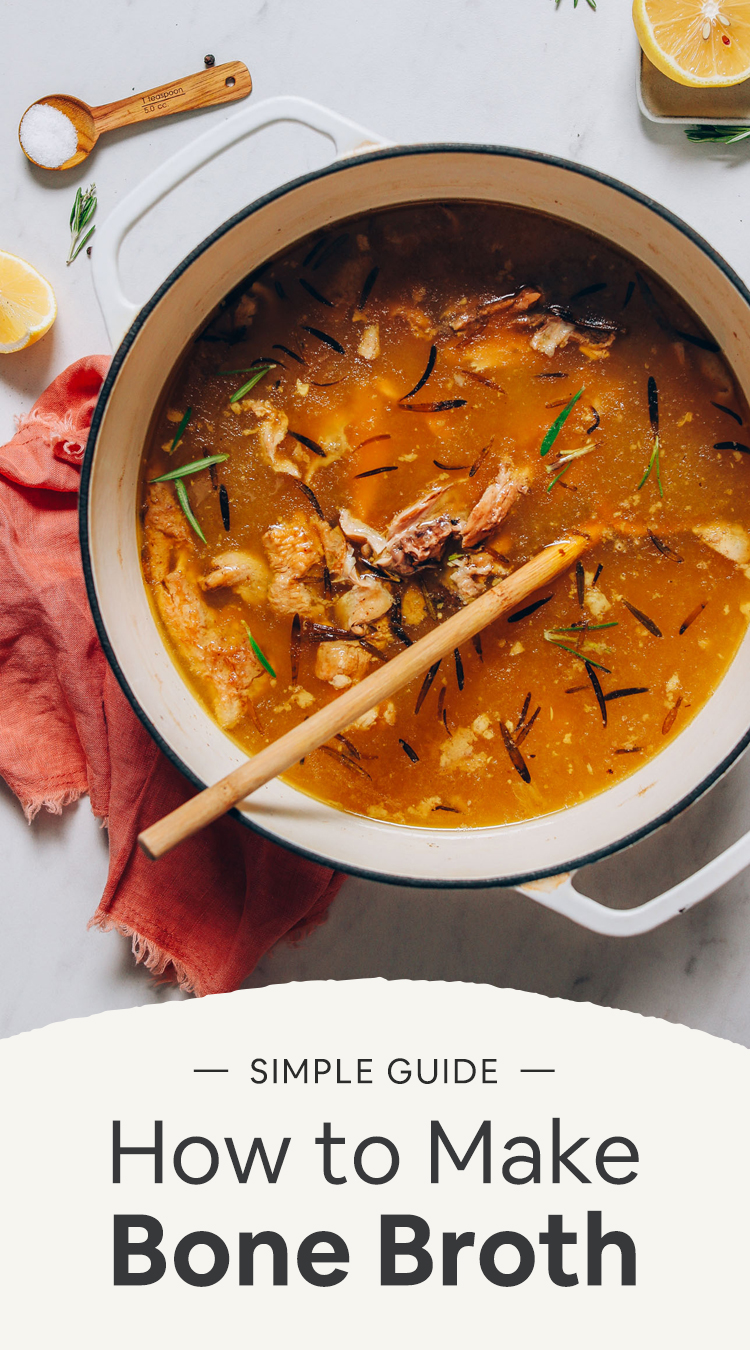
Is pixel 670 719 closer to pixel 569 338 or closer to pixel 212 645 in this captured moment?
pixel 569 338

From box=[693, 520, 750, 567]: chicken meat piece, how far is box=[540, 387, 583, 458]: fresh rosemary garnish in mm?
254

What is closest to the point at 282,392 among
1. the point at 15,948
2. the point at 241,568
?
the point at 241,568

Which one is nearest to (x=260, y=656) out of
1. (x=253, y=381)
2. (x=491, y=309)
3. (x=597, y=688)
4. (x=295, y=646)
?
(x=295, y=646)

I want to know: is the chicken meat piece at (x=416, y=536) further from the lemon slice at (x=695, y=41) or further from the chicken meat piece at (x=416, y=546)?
the lemon slice at (x=695, y=41)

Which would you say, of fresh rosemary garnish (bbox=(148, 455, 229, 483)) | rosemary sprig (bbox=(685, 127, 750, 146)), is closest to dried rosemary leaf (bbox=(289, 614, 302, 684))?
fresh rosemary garnish (bbox=(148, 455, 229, 483))

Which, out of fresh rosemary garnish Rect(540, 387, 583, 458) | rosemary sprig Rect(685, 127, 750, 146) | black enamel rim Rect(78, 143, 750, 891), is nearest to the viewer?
black enamel rim Rect(78, 143, 750, 891)

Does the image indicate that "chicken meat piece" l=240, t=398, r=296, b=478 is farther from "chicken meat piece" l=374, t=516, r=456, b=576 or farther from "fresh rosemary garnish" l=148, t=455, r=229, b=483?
"chicken meat piece" l=374, t=516, r=456, b=576

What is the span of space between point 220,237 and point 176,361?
0.70 feet

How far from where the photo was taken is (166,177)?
132 cm

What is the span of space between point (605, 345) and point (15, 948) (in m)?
1.41

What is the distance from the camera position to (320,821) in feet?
4.78

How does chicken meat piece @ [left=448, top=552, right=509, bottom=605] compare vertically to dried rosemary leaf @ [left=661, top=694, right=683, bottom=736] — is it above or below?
above

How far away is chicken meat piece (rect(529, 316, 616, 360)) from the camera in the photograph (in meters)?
1.39

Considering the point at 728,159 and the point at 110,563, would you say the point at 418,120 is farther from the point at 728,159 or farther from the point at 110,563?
the point at 110,563
